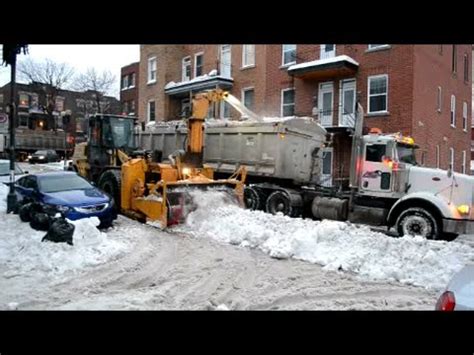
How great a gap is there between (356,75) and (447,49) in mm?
5594

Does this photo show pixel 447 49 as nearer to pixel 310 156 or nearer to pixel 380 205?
pixel 310 156

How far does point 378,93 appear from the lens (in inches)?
731

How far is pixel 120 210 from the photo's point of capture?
479 inches

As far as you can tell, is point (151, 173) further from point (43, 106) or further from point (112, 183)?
point (43, 106)

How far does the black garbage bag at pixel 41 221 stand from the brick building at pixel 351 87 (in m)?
9.12

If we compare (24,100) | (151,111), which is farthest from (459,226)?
(24,100)

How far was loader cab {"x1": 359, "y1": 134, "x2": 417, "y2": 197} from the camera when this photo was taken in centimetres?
1076

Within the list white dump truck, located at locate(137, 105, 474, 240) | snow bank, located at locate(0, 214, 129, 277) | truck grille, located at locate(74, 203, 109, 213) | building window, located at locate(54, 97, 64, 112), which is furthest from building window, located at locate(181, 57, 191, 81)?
building window, located at locate(54, 97, 64, 112)

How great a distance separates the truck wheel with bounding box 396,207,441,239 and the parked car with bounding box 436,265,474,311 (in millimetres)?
6711

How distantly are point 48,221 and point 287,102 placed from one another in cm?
1531

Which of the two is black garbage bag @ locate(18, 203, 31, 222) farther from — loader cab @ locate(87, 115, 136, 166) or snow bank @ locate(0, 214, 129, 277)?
loader cab @ locate(87, 115, 136, 166)
